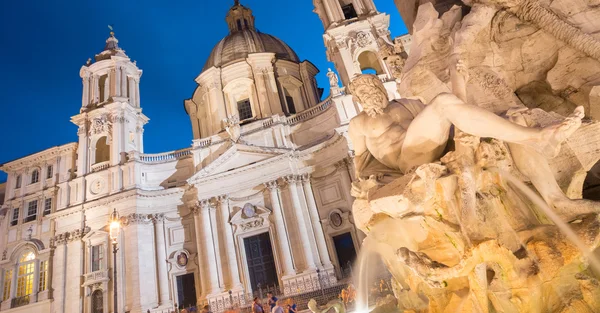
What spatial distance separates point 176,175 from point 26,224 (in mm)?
11967

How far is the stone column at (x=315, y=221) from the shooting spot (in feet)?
58.3

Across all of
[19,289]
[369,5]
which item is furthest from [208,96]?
[19,289]

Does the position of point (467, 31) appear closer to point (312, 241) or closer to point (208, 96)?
point (312, 241)

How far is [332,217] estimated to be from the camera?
19.0 metres

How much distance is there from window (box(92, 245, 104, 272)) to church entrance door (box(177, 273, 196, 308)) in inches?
201

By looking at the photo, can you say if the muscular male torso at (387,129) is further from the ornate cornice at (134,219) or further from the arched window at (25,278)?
the arched window at (25,278)

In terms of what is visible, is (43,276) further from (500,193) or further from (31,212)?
(500,193)

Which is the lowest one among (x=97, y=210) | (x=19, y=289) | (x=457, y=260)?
(x=457, y=260)

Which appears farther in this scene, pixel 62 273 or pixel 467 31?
pixel 62 273

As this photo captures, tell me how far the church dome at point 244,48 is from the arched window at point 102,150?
10215mm

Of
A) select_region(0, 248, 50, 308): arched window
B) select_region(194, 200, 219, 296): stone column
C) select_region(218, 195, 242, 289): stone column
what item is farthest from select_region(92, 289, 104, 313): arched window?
select_region(218, 195, 242, 289): stone column

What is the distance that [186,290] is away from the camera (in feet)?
65.6

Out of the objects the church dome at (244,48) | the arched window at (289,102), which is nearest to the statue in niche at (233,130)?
the arched window at (289,102)

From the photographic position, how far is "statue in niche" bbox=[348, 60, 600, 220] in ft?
8.18
